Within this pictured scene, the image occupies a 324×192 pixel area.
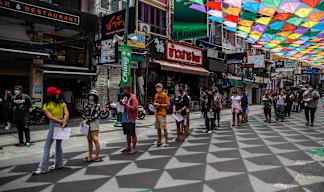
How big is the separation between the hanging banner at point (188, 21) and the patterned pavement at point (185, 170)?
11.9 m

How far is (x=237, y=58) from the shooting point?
95.4 feet

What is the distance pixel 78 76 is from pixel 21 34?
3807 mm

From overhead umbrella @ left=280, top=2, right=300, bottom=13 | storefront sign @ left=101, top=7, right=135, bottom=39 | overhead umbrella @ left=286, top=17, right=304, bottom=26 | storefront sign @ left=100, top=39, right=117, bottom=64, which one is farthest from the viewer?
storefront sign @ left=100, top=39, right=117, bottom=64

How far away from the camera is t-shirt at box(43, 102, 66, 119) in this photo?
521 cm

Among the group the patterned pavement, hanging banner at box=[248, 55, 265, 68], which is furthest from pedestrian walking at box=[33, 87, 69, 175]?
hanging banner at box=[248, 55, 265, 68]

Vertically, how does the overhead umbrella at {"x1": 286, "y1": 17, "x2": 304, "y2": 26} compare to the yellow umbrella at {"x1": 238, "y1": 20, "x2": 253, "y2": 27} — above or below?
below

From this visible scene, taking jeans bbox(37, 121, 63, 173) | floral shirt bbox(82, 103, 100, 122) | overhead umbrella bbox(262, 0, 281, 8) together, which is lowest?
jeans bbox(37, 121, 63, 173)

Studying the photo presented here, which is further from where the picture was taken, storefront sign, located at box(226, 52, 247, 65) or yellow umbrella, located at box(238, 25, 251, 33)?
storefront sign, located at box(226, 52, 247, 65)

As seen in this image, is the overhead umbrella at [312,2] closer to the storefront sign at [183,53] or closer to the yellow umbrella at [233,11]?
the yellow umbrella at [233,11]

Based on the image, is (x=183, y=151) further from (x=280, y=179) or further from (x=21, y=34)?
(x=21, y=34)

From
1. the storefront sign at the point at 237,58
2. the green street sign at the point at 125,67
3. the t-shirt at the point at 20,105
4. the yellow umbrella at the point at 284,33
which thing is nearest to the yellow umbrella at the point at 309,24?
the yellow umbrella at the point at 284,33

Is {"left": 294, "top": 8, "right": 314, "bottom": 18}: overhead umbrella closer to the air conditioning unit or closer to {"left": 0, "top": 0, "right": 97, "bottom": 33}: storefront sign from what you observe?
{"left": 0, "top": 0, "right": 97, "bottom": 33}: storefront sign

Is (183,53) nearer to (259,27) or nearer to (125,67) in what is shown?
(259,27)

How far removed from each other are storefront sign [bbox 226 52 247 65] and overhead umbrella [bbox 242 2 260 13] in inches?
714
